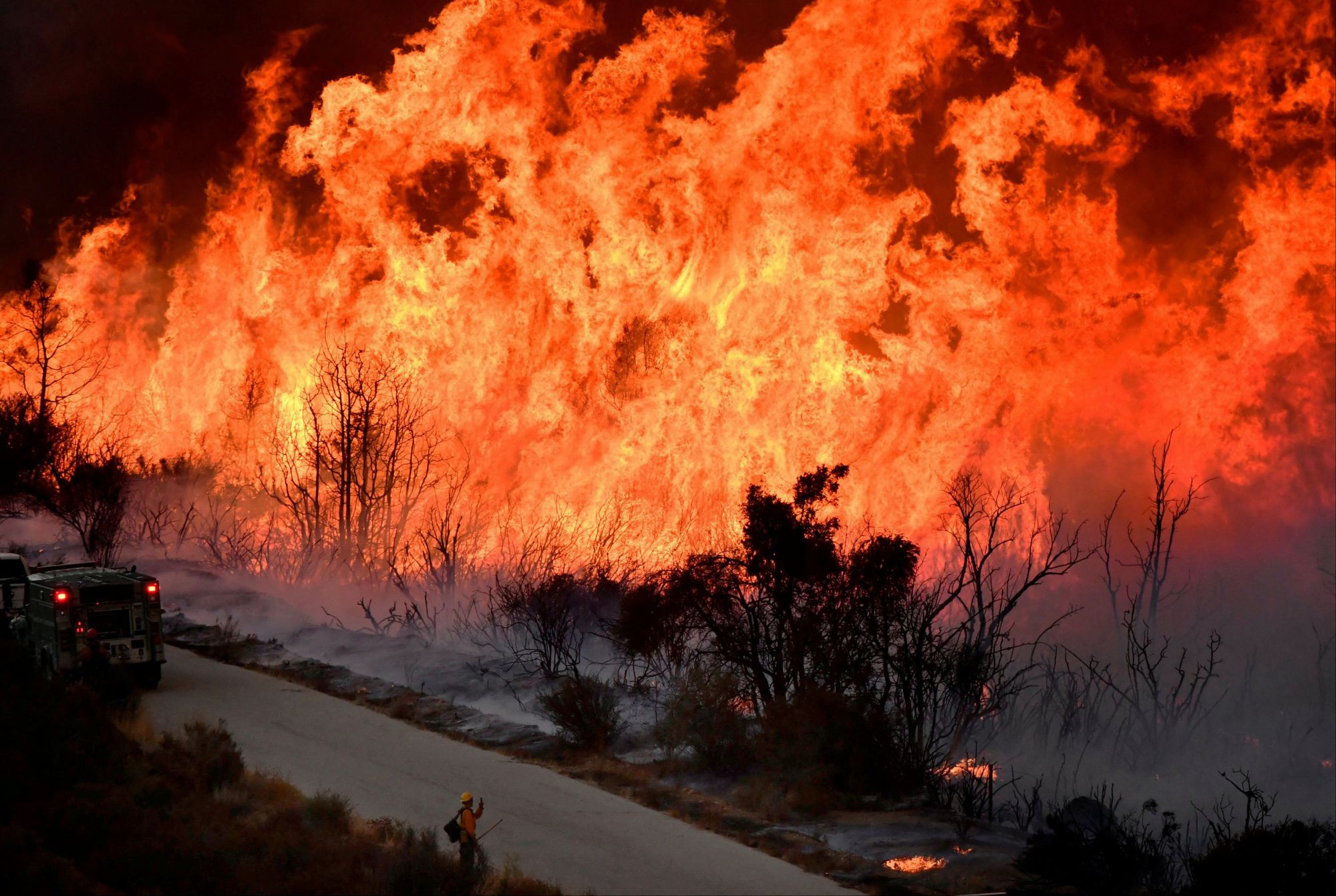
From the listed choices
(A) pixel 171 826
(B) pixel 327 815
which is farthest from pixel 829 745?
(A) pixel 171 826

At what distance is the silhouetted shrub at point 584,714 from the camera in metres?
18.7

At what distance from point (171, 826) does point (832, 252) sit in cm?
2185

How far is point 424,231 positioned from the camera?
34.4m

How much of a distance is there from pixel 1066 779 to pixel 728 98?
742 inches

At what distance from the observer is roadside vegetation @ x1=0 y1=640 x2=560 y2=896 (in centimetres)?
1118

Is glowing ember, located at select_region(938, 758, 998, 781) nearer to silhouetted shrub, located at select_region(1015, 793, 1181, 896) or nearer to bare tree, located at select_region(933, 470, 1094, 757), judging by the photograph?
bare tree, located at select_region(933, 470, 1094, 757)

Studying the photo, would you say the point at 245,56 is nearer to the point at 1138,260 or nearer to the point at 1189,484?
the point at 1138,260

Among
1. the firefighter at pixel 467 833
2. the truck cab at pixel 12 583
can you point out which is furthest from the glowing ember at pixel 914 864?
the truck cab at pixel 12 583

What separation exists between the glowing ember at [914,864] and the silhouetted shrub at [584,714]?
19.0ft

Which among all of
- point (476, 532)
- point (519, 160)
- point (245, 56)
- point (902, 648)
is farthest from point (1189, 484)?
point (245, 56)

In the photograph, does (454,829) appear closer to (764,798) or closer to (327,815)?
(327,815)

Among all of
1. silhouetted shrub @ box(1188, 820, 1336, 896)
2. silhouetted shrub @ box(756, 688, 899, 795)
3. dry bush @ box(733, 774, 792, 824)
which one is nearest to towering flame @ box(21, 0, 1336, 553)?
silhouetted shrub @ box(756, 688, 899, 795)

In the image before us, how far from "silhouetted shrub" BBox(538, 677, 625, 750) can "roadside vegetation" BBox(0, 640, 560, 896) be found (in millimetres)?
4909

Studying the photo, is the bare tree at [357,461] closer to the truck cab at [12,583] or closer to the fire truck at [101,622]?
the truck cab at [12,583]
